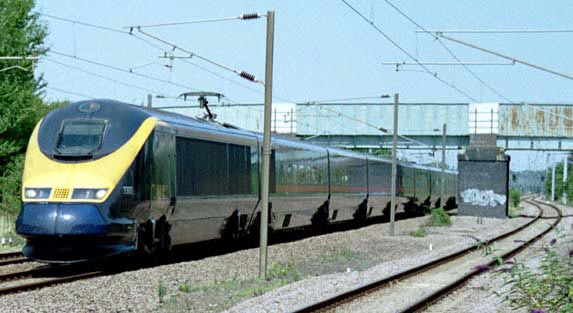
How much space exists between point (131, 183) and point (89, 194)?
98 centimetres

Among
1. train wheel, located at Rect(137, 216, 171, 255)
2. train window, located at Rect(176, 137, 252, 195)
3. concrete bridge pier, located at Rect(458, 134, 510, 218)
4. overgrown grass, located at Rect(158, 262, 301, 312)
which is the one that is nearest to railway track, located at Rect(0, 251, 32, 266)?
train wheel, located at Rect(137, 216, 171, 255)

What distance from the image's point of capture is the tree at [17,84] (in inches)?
1575

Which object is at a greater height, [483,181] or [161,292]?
[483,181]

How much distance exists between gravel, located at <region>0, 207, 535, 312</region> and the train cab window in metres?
2.45

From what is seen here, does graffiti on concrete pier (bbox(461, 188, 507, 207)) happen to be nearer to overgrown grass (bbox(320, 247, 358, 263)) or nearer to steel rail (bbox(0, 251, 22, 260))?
overgrown grass (bbox(320, 247, 358, 263))

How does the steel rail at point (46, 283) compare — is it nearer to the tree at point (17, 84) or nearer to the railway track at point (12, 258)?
the railway track at point (12, 258)

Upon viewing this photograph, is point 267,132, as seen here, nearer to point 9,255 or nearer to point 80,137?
point 80,137

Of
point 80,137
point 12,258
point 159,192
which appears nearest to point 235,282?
point 159,192

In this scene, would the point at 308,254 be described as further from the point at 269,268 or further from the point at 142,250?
the point at 142,250

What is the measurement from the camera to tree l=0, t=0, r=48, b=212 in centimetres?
4000

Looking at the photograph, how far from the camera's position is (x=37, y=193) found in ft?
55.9

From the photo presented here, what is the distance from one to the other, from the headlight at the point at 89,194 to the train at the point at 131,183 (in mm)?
18

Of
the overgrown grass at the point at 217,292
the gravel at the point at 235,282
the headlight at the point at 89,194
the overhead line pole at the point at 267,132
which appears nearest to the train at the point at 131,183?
the headlight at the point at 89,194

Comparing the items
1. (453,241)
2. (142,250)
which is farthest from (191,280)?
(453,241)
